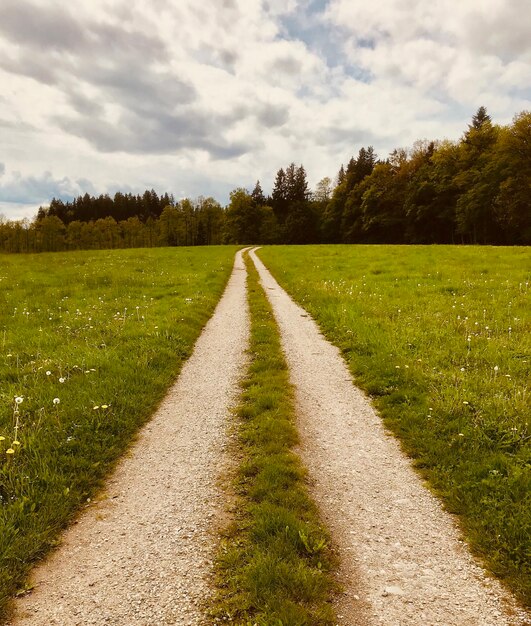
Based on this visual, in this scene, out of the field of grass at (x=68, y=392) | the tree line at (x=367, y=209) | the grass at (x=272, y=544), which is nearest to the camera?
the grass at (x=272, y=544)

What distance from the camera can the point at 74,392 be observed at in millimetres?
7910

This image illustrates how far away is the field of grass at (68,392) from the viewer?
192 inches

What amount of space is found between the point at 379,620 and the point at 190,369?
7.61 meters

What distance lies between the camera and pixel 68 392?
785cm

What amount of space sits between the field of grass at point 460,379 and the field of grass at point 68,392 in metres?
5.10

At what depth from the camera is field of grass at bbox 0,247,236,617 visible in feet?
16.0

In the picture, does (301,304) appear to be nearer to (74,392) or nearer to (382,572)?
(74,392)

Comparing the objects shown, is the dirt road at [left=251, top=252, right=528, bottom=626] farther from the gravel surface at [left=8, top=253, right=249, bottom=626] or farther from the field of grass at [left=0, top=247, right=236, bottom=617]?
the field of grass at [left=0, top=247, right=236, bottom=617]

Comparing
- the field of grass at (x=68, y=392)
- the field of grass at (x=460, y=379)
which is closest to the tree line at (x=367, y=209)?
the field of grass at (x=460, y=379)

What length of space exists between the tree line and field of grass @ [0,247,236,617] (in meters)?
58.4

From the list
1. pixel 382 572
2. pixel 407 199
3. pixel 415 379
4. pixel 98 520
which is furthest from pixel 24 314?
pixel 407 199

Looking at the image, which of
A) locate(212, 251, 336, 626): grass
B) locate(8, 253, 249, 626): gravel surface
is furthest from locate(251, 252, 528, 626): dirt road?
locate(8, 253, 249, 626): gravel surface

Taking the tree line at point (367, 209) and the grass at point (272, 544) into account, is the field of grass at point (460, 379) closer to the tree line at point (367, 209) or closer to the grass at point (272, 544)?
the grass at point (272, 544)

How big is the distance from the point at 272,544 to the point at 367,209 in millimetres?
87850
